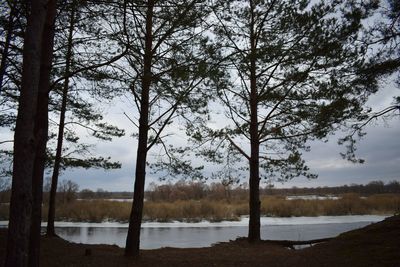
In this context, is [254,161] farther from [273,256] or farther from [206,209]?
[206,209]

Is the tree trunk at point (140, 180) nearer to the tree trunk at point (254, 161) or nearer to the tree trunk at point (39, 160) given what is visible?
the tree trunk at point (39, 160)

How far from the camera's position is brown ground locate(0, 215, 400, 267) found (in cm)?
855

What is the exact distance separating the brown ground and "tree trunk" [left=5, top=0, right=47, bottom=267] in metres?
3.99

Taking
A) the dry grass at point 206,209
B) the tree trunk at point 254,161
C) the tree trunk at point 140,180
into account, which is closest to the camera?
the tree trunk at point 140,180

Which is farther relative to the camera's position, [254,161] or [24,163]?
[254,161]

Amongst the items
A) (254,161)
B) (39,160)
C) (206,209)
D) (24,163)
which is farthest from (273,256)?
(206,209)

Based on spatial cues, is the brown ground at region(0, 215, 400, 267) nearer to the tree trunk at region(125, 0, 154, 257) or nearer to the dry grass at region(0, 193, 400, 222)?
the tree trunk at region(125, 0, 154, 257)

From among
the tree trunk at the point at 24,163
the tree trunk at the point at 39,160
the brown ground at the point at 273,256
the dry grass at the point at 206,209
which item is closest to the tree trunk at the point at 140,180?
the brown ground at the point at 273,256

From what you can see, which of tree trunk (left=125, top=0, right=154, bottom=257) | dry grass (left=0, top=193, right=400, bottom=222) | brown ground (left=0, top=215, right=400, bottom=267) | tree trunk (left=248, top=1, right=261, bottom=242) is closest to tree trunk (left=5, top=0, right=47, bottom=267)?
brown ground (left=0, top=215, right=400, bottom=267)

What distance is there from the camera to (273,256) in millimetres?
10508

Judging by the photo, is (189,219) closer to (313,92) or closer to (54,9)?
(313,92)

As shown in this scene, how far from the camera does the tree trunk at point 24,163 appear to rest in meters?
4.73

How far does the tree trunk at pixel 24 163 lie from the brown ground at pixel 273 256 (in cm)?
399

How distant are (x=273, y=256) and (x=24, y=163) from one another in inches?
300
